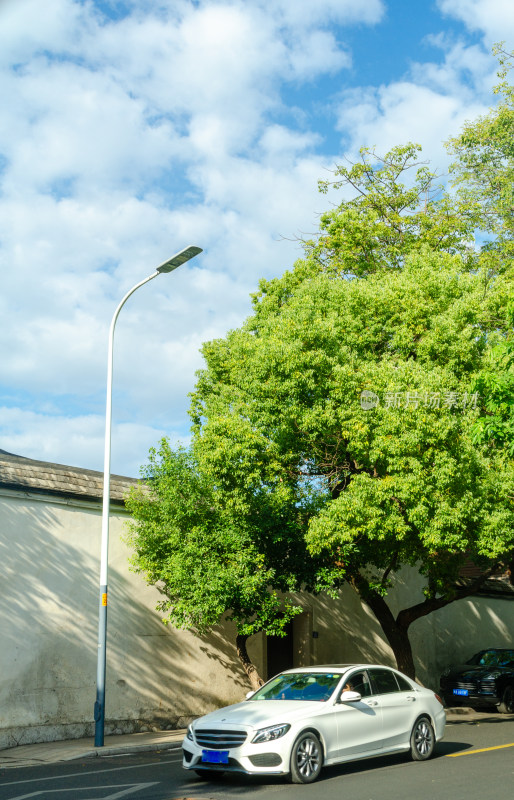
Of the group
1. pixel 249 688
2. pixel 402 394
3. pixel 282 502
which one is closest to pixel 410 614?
pixel 249 688

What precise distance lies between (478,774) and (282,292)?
15302mm

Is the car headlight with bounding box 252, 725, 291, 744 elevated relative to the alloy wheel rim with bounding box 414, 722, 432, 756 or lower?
elevated

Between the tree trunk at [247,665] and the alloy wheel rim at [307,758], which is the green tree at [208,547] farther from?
the alloy wheel rim at [307,758]

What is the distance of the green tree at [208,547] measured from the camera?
51.4 ft

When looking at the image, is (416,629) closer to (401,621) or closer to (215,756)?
(401,621)

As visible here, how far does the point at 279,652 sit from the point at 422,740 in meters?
11.1

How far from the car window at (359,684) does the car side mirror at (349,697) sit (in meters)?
0.39

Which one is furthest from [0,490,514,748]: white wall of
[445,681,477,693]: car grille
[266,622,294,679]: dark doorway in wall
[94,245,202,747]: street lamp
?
[445,681,477,693]: car grille

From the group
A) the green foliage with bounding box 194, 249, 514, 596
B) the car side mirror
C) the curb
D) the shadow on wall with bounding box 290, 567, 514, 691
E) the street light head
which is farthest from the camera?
the shadow on wall with bounding box 290, 567, 514, 691

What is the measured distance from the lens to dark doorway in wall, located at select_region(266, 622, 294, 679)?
21734 millimetres

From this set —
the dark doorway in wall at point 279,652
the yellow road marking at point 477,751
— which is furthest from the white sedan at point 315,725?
the dark doorway in wall at point 279,652

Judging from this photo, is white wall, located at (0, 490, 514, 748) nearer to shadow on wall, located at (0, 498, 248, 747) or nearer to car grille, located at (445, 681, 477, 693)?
shadow on wall, located at (0, 498, 248, 747)

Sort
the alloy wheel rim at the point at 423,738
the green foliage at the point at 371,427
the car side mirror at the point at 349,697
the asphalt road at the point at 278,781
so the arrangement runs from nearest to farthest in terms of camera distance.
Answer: the asphalt road at the point at 278,781, the car side mirror at the point at 349,697, the alloy wheel rim at the point at 423,738, the green foliage at the point at 371,427

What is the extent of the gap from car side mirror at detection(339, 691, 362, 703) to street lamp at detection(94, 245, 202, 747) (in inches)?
225
